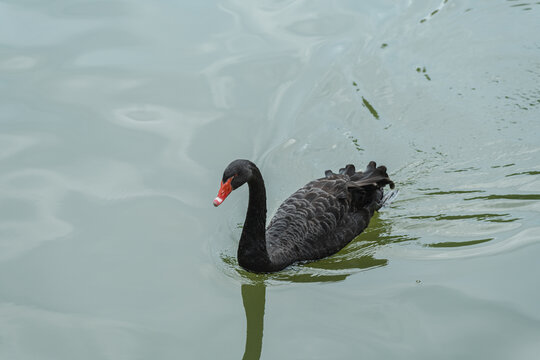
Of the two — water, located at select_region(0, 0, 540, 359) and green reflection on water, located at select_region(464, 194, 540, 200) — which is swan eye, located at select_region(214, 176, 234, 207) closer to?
water, located at select_region(0, 0, 540, 359)

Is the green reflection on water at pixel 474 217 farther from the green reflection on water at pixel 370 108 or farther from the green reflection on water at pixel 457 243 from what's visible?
the green reflection on water at pixel 370 108

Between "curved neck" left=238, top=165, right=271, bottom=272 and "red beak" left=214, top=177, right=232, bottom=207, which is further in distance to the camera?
"curved neck" left=238, top=165, right=271, bottom=272

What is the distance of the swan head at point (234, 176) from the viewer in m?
5.16

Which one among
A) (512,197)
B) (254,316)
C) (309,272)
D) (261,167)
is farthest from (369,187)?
(254,316)

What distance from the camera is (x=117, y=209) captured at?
6648 millimetres

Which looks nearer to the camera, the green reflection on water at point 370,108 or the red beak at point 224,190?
Result: the red beak at point 224,190

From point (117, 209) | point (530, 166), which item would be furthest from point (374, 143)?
point (117, 209)

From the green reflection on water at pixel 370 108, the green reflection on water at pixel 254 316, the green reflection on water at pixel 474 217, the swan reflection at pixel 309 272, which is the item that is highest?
the green reflection on water at pixel 370 108

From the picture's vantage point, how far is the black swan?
5.73 meters

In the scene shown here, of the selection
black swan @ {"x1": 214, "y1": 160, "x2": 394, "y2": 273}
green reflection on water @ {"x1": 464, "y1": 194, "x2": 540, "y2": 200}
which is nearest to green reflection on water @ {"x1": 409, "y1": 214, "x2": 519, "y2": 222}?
green reflection on water @ {"x1": 464, "y1": 194, "x2": 540, "y2": 200}

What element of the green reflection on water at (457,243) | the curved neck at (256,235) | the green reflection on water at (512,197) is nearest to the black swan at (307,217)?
the curved neck at (256,235)

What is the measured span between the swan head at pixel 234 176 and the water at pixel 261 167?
970 millimetres

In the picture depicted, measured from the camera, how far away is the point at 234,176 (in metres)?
5.23

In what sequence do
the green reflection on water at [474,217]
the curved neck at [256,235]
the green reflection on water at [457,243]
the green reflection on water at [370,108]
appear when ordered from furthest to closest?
1. the green reflection on water at [370,108]
2. the green reflection on water at [474,217]
3. the green reflection on water at [457,243]
4. the curved neck at [256,235]
